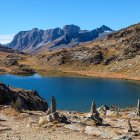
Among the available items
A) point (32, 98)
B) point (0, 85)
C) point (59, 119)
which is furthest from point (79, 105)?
point (59, 119)

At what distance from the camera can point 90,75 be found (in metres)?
188

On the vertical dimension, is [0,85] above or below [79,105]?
above

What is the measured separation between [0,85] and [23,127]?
18.1 metres

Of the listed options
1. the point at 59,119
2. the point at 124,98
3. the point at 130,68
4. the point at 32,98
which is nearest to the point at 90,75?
the point at 130,68

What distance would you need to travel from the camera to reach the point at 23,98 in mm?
51594

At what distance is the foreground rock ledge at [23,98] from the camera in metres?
47.6

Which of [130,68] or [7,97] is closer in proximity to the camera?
→ [7,97]

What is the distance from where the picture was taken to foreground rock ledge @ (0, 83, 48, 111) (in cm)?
4759

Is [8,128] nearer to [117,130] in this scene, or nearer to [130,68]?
[117,130]

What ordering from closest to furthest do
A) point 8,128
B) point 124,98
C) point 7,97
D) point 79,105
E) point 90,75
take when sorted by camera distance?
point 8,128, point 7,97, point 79,105, point 124,98, point 90,75

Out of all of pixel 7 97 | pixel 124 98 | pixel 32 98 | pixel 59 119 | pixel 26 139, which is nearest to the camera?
pixel 26 139

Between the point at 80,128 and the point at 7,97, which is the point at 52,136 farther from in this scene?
the point at 7,97

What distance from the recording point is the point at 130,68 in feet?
632

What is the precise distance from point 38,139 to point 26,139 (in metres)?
0.89
